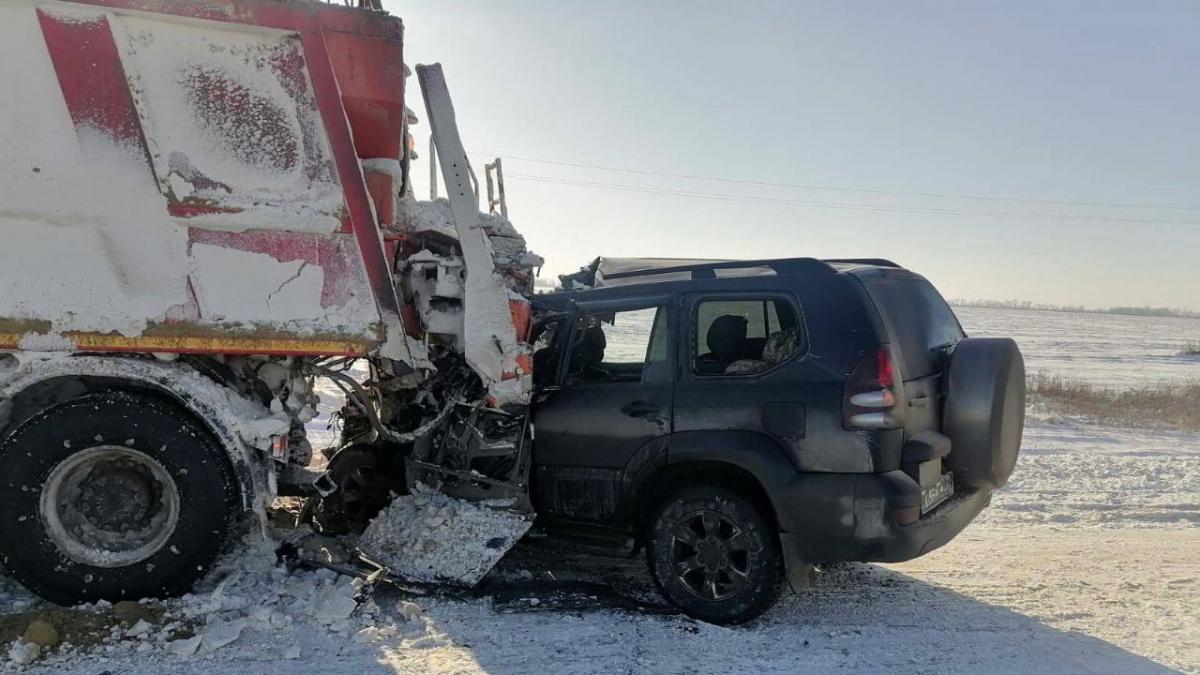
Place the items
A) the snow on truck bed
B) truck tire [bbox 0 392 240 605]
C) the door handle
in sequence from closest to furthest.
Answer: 1. the snow on truck bed
2. truck tire [bbox 0 392 240 605]
3. the door handle

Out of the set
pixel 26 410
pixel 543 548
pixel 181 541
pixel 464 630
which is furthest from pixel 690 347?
pixel 26 410

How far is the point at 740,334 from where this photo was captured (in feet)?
14.7

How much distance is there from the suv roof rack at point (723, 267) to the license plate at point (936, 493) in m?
1.29

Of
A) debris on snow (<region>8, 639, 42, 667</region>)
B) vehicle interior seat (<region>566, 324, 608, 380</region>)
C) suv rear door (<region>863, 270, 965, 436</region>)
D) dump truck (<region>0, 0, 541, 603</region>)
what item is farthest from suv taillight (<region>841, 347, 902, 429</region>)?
A: debris on snow (<region>8, 639, 42, 667</region>)

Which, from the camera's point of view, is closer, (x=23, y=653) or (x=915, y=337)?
(x=23, y=653)

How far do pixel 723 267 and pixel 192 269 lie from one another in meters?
2.95

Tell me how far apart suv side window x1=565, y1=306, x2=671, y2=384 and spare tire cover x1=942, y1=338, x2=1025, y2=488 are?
63.1 inches

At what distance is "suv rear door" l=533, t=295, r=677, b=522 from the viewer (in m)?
4.46

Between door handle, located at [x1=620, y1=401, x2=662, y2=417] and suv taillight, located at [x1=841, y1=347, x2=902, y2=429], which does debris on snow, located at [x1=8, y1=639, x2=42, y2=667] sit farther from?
suv taillight, located at [x1=841, y1=347, x2=902, y2=429]

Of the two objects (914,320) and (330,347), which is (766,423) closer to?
(914,320)

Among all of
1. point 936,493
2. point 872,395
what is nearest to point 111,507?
point 872,395

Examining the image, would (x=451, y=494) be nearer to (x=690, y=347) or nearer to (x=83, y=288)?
(x=690, y=347)

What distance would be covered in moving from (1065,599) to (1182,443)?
7.70m

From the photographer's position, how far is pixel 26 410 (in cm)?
400
